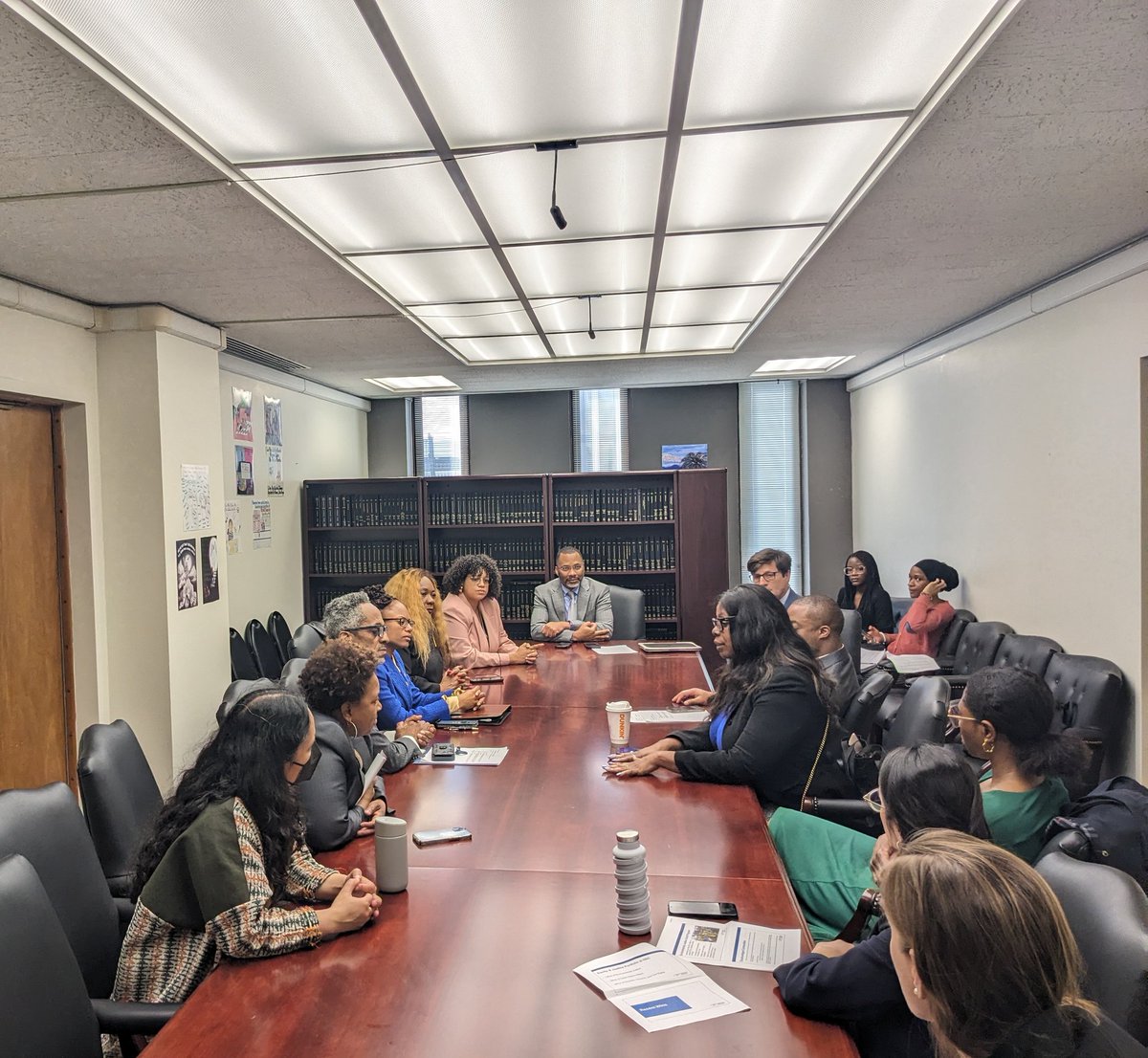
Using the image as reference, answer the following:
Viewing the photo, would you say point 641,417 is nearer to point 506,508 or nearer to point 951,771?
point 506,508

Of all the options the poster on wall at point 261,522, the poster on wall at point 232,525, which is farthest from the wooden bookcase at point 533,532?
the poster on wall at point 232,525

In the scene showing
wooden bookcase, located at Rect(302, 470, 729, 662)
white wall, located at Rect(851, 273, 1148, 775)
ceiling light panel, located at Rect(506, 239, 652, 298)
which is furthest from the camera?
wooden bookcase, located at Rect(302, 470, 729, 662)

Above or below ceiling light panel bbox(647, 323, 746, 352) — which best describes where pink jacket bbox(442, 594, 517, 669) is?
below

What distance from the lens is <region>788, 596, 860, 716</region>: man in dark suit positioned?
138 inches

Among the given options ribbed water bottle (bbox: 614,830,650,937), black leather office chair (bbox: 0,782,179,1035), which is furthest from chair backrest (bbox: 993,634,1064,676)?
black leather office chair (bbox: 0,782,179,1035)

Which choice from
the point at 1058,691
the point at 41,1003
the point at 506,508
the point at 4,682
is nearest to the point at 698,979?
the point at 41,1003

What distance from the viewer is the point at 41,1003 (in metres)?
1.38

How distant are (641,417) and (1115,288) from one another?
15.5 ft

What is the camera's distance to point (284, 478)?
20.7ft

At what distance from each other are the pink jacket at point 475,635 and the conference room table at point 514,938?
1.77m

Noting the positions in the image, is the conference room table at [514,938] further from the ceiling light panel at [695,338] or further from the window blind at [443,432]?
the window blind at [443,432]

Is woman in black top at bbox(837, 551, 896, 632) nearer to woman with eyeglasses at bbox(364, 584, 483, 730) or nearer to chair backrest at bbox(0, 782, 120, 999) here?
woman with eyeglasses at bbox(364, 584, 483, 730)

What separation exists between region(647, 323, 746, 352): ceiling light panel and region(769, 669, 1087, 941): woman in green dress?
3222 millimetres

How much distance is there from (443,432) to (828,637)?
218 inches
